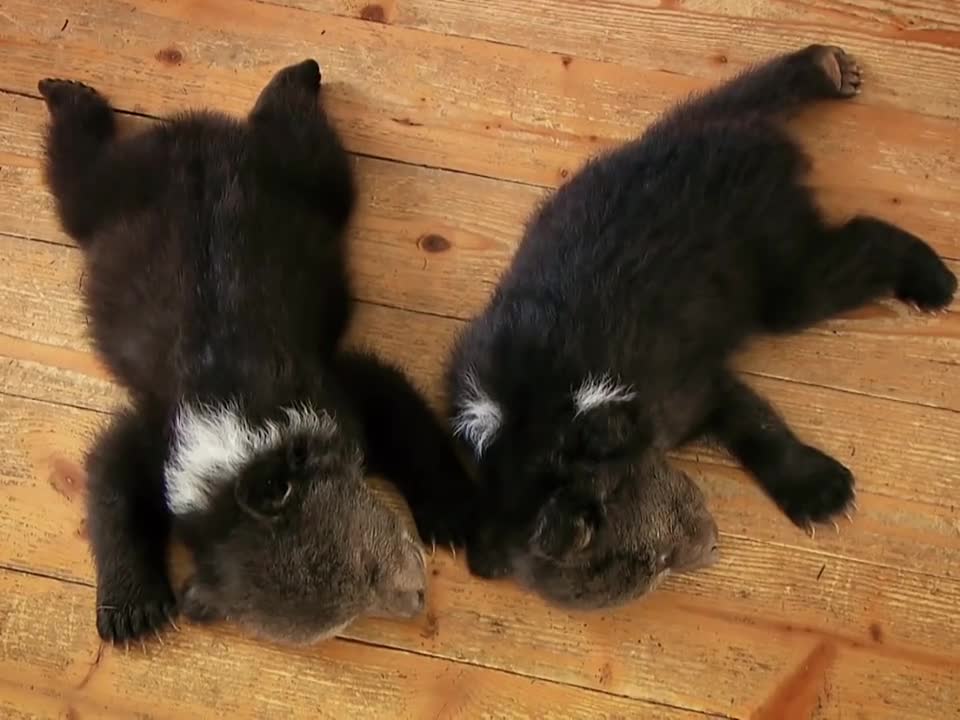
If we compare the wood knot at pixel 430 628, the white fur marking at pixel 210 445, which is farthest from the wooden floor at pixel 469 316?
the white fur marking at pixel 210 445

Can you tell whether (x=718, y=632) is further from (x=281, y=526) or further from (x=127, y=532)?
(x=127, y=532)

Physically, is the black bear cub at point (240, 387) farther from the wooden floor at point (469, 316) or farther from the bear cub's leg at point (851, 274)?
the bear cub's leg at point (851, 274)

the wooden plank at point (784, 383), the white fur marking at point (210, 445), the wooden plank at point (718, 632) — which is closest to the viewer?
the white fur marking at point (210, 445)

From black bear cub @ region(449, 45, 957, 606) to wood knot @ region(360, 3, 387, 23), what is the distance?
683mm

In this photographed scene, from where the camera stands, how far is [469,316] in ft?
7.38

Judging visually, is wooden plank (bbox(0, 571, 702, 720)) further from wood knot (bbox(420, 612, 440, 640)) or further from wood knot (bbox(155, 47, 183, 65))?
wood knot (bbox(155, 47, 183, 65))

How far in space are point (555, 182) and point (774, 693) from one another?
1.16 metres

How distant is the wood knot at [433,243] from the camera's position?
2291 mm

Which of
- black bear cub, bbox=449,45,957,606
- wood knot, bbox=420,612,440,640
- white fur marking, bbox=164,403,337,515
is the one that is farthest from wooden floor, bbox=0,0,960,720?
white fur marking, bbox=164,403,337,515

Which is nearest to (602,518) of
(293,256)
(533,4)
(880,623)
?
(880,623)

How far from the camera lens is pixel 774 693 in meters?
2.00

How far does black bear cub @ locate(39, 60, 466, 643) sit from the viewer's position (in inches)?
72.9

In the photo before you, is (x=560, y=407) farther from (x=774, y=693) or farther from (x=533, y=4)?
(x=533, y=4)

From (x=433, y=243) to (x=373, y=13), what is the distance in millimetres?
593
